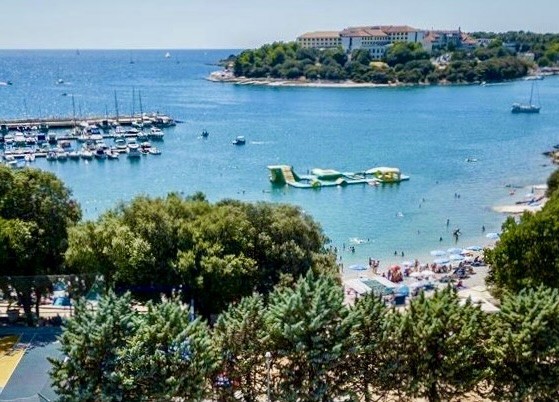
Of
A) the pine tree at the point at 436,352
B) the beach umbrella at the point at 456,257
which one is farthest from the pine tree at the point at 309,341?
the beach umbrella at the point at 456,257

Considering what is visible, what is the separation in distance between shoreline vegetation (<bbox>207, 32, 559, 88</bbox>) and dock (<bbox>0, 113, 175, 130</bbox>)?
67.5 meters

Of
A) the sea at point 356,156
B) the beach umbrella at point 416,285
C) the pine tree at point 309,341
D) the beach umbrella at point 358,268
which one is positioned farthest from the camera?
the sea at point 356,156

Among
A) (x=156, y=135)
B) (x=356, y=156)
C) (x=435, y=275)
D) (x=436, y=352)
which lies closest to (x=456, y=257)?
(x=435, y=275)

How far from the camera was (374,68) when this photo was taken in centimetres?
16800

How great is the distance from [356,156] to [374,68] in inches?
3633

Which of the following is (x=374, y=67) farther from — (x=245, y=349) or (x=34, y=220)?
(x=245, y=349)

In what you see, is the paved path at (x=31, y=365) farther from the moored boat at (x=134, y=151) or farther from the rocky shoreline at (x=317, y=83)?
the rocky shoreline at (x=317, y=83)

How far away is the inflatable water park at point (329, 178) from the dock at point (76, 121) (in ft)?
137

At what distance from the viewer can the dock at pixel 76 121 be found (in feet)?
325

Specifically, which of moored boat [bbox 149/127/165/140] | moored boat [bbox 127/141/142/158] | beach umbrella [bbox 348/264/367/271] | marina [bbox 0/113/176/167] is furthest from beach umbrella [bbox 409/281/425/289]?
moored boat [bbox 149/127/165/140]

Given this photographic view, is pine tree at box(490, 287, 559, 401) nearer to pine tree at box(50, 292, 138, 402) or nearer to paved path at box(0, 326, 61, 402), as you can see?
pine tree at box(50, 292, 138, 402)

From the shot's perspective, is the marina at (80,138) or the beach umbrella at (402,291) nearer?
the beach umbrella at (402,291)

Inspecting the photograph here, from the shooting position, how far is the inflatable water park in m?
66.1

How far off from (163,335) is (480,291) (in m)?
20.9
